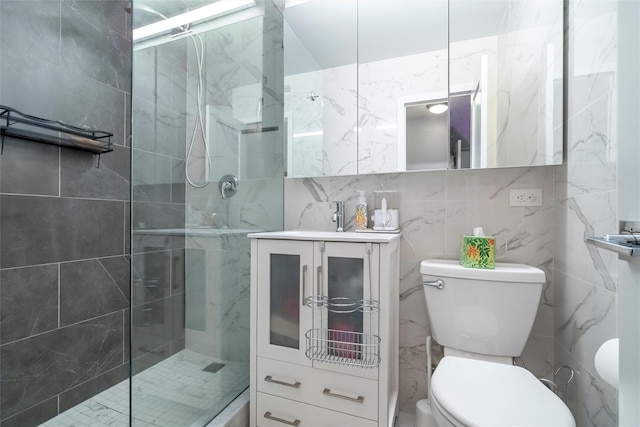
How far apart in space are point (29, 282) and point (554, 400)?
203cm

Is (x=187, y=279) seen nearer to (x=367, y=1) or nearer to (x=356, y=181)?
(x=356, y=181)

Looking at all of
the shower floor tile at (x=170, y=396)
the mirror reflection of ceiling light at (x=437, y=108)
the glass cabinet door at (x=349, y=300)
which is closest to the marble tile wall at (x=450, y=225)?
the mirror reflection of ceiling light at (x=437, y=108)

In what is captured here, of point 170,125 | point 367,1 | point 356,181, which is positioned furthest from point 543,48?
point 170,125

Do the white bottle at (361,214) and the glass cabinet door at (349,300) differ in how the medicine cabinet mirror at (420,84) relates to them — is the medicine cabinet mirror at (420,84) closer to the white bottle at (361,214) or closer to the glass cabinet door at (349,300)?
the white bottle at (361,214)

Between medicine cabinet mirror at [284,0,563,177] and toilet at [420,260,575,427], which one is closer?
toilet at [420,260,575,427]

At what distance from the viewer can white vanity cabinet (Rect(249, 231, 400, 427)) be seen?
1181mm

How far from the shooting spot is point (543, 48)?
49.0 inches

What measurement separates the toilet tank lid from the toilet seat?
320 mm

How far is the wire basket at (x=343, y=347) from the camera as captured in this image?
1182 mm

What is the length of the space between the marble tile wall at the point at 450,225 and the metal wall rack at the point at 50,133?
47.0 inches

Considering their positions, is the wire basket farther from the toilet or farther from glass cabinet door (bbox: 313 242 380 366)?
the toilet

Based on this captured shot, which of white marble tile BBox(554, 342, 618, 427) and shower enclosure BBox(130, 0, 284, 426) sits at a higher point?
shower enclosure BBox(130, 0, 284, 426)

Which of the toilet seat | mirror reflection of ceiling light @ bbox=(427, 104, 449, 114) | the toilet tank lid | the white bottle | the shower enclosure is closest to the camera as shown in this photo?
the toilet seat

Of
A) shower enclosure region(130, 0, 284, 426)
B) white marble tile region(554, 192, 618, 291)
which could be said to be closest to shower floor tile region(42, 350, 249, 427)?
shower enclosure region(130, 0, 284, 426)
